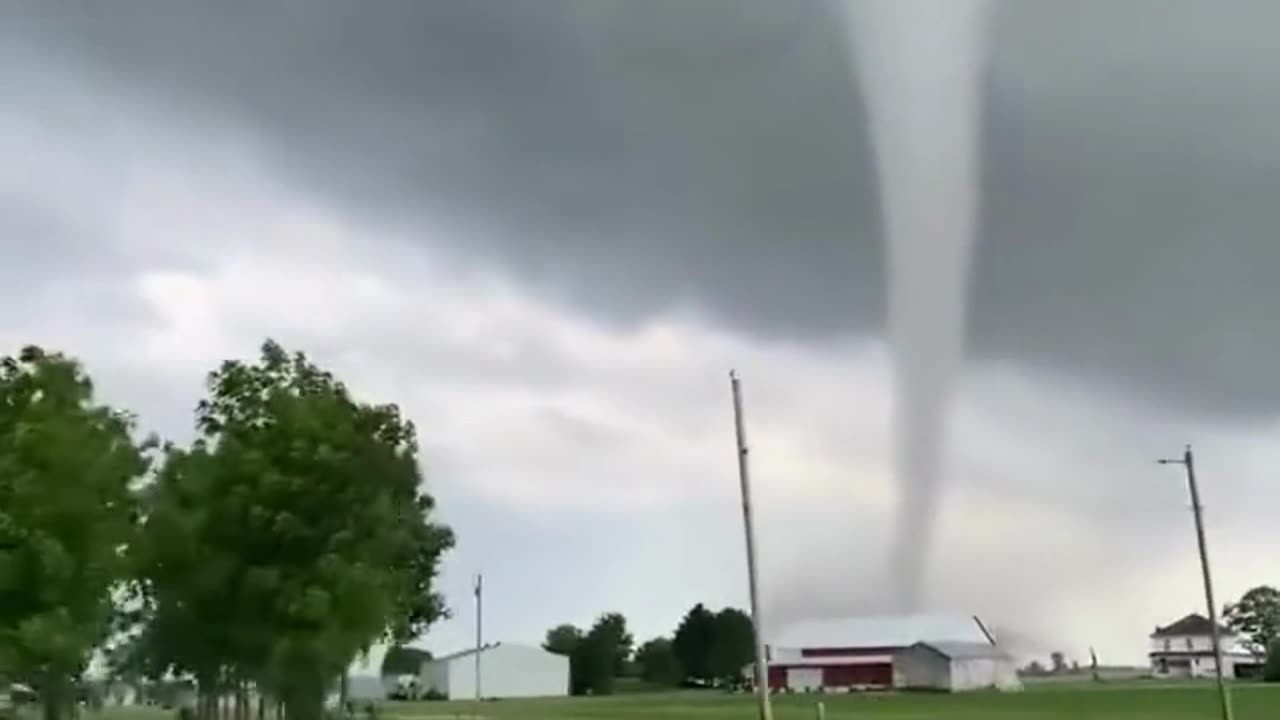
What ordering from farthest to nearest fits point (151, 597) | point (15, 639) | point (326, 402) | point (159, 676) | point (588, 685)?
point (588, 685) < point (159, 676) < point (151, 597) < point (326, 402) < point (15, 639)

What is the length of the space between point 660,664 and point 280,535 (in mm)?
145278

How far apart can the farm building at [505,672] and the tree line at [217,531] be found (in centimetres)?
13511

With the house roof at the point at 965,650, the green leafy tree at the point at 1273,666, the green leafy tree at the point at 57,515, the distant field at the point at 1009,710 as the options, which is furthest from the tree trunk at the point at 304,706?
the house roof at the point at 965,650

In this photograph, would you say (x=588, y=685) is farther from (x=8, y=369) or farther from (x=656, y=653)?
(x=8, y=369)

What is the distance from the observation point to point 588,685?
17738 cm

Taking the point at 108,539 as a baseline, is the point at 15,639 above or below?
below

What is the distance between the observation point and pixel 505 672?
180 metres

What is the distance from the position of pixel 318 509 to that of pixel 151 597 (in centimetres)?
806

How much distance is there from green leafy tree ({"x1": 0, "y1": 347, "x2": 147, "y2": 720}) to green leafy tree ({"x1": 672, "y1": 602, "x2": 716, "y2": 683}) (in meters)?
136

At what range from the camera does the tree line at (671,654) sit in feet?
563

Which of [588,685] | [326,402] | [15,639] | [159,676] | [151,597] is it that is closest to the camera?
[15,639]

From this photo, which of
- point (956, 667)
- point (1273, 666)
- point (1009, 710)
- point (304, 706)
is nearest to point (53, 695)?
point (304, 706)

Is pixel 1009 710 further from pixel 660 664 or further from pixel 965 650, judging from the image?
pixel 660 664

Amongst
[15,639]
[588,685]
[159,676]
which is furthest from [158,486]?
Answer: [588,685]
